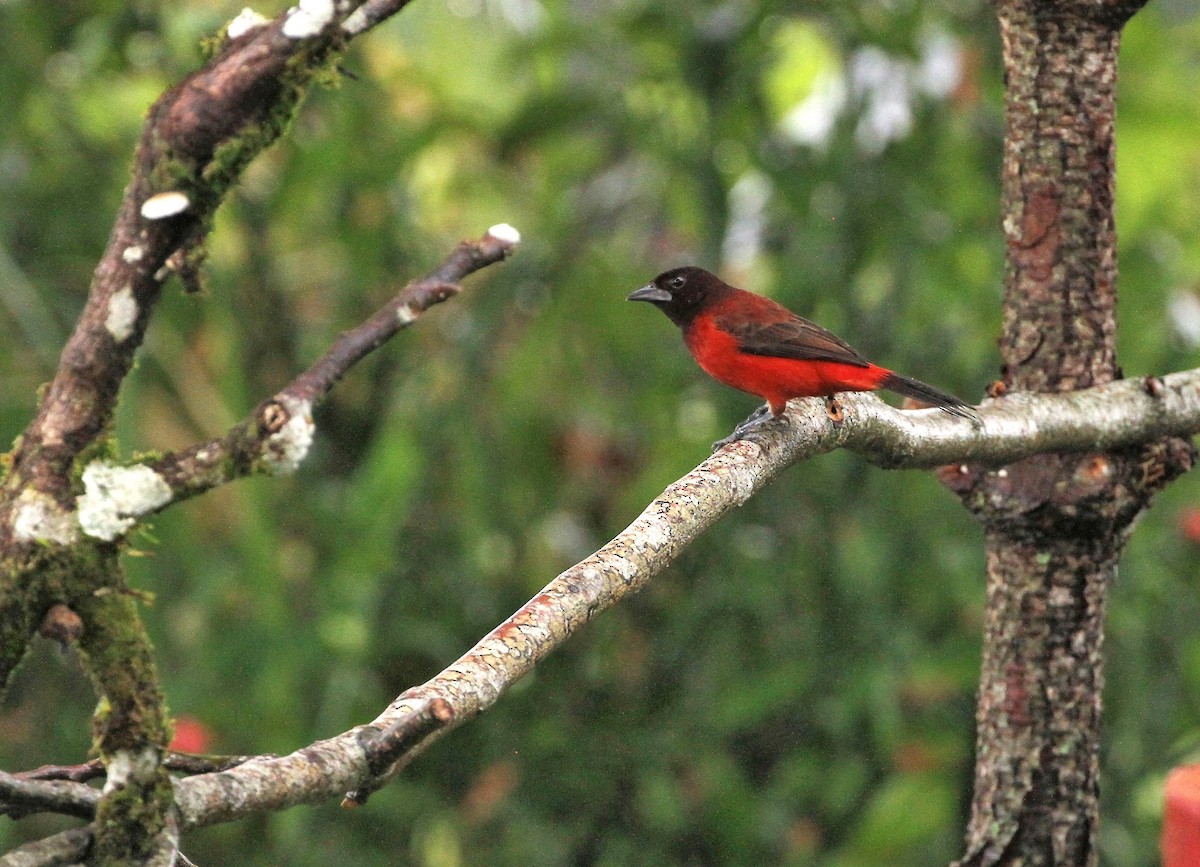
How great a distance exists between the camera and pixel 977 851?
2.13 m

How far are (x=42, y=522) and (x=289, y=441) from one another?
207mm

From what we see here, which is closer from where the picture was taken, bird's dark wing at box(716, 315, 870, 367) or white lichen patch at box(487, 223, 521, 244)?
white lichen patch at box(487, 223, 521, 244)

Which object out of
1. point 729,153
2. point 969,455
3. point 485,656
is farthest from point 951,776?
point 485,656

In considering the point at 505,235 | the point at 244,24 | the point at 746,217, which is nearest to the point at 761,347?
the point at 746,217

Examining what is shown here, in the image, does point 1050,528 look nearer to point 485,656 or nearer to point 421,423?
point 485,656

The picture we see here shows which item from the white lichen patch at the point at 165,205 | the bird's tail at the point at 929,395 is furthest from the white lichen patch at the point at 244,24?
the bird's tail at the point at 929,395

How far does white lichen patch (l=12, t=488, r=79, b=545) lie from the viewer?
1202 millimetres

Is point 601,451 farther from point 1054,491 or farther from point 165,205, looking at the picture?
point 165,205

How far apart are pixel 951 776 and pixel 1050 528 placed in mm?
2097

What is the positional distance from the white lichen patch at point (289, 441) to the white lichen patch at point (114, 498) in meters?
0.09

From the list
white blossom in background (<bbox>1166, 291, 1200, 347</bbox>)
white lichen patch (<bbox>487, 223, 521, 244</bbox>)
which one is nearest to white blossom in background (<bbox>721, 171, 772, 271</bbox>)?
white blossom in background (<bbox>1166, 291, 1200, 347</bbox>)

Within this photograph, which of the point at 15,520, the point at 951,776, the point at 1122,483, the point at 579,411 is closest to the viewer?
the point at 15,520

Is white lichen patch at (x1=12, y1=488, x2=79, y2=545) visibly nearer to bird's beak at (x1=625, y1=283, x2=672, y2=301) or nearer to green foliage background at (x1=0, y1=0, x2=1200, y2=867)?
bird's beak at (x1=625, y1=283, x2=672, y2=301)

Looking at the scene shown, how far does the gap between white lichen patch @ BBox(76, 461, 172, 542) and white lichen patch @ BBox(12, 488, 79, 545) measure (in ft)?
0.04
